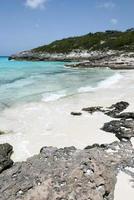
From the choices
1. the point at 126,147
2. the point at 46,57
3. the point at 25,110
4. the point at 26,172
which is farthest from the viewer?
the point at 46,57

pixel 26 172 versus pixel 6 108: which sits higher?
pixel 26 172

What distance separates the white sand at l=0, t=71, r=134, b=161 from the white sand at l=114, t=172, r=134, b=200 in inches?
148

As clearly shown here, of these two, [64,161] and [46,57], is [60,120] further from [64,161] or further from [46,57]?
[46,57]

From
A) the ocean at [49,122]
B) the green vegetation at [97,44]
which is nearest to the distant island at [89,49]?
the green vegetation at [97,44]

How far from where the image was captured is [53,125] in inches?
647

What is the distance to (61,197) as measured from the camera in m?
7.42

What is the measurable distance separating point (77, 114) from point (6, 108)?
6.13 metres

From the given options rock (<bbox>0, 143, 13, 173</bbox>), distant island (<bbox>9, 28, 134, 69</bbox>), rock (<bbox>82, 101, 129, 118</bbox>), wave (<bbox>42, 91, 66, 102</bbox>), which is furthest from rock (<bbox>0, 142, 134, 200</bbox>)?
distant island (<bbox>9, 28, 134, 69</bbox>)

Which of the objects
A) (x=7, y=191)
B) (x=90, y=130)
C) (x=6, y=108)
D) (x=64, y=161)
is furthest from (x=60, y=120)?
(x=7, y=191)

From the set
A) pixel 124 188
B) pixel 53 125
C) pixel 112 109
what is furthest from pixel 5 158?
pixel 112 109

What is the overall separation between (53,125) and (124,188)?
8.26m

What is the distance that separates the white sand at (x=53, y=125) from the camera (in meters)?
13.3

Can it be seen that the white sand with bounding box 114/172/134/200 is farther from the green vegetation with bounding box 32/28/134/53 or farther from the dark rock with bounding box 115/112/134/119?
the green vegetation with bounding box 32/28/134/53

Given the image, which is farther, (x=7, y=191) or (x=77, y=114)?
(x=77, y=114)
